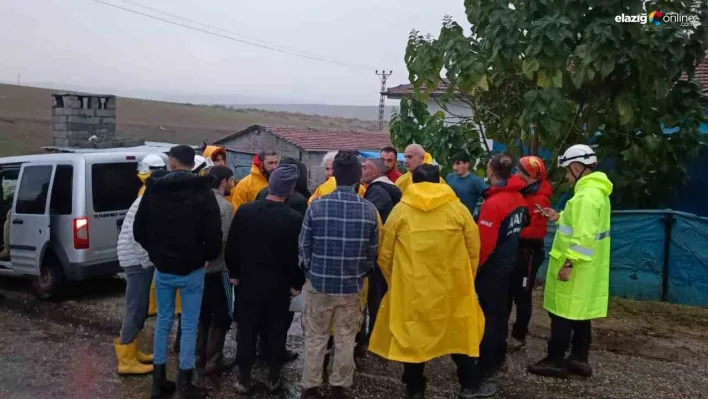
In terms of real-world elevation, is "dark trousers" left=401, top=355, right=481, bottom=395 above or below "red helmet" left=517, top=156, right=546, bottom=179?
below

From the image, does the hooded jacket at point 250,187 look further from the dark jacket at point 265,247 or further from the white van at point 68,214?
the white van at point 68,214

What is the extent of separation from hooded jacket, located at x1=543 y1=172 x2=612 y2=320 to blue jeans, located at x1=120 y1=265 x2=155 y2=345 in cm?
328

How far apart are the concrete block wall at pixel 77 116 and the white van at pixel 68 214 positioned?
8098 mm

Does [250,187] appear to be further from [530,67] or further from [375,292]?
[530,67]

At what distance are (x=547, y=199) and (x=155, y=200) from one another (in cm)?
350

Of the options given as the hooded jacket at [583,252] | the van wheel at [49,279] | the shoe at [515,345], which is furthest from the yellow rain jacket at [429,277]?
the van wheel at [49,279]

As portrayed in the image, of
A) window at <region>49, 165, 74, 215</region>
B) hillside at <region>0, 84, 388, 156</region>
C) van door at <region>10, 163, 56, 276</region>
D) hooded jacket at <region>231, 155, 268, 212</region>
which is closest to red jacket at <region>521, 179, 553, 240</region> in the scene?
hooded jacket at <region>231, 155, 268, 212</region>

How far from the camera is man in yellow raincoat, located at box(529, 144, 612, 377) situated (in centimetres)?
492

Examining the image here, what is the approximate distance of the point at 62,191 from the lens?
7.24 meters

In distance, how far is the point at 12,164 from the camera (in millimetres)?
8047

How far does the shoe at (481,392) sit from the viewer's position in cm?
490

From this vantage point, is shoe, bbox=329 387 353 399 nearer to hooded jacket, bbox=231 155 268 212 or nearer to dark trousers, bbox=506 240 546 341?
dark trousers, bbox=506 240 546 341

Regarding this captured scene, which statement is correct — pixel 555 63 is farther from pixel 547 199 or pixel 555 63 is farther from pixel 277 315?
pixel 277 315

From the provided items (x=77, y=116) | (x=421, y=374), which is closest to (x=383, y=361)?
(x=421, y=374)
